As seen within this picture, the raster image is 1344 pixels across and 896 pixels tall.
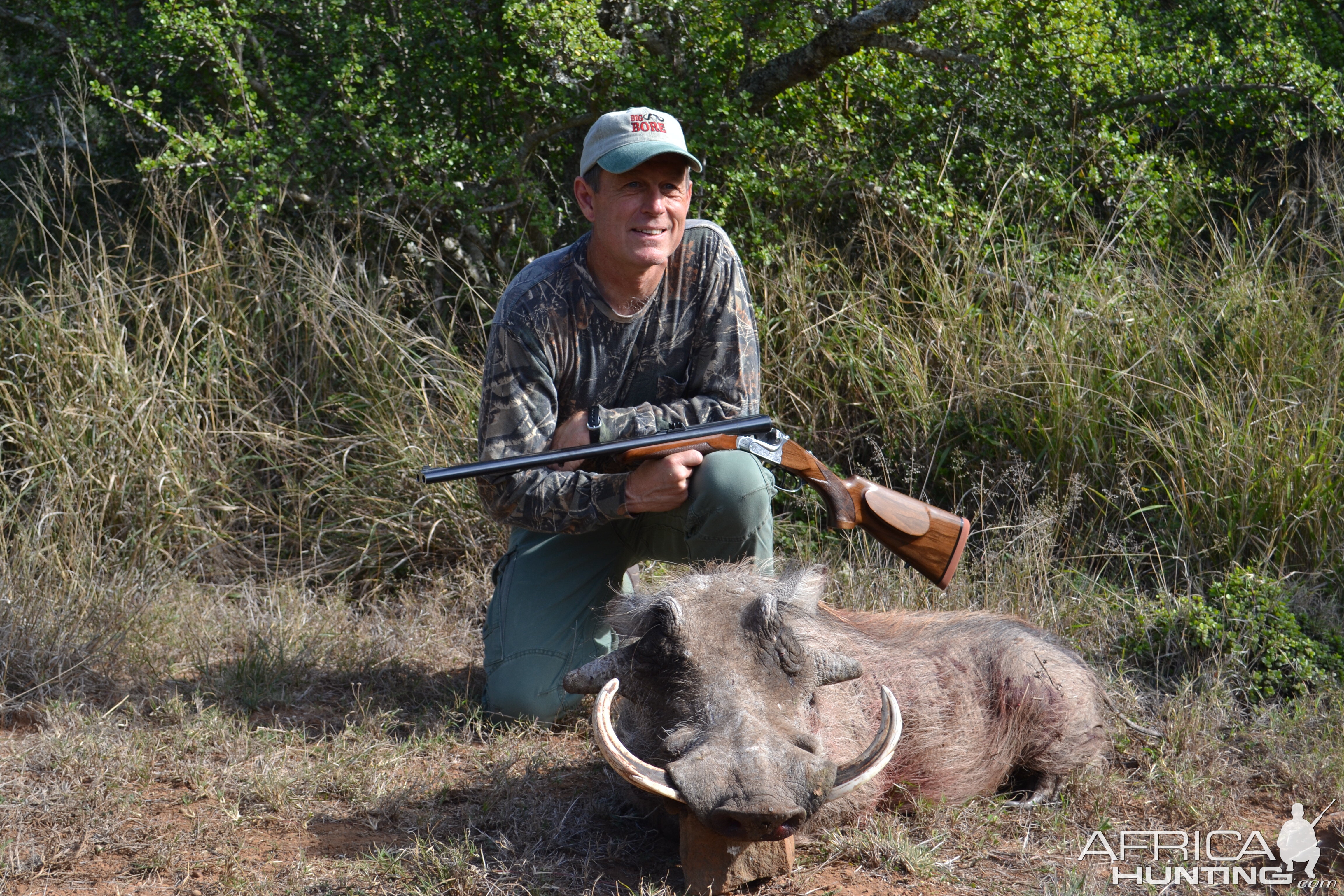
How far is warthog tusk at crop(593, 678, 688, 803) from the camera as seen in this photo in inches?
88.0

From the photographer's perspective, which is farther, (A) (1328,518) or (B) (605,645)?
(A) (1328,518)

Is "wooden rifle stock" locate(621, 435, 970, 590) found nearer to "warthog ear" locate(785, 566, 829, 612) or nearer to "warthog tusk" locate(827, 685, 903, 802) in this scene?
"warthog ear" locate(785, 566, 829, 612)

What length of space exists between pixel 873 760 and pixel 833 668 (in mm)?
314

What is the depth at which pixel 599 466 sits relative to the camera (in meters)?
3.67

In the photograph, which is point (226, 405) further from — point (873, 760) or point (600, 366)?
point (873, 760)

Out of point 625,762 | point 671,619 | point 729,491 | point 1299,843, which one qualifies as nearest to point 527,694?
point 729,491

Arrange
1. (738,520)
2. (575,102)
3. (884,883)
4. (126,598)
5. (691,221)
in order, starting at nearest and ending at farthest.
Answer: (884,883) → (738,520) → (691,221) → (126,598) → (575,102)

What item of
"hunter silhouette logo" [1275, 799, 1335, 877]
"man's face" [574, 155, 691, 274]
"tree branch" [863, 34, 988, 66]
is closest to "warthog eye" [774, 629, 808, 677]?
"hunter silhouette logo" [1275, 799, 1335, 877]

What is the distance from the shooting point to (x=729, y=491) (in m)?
3.46

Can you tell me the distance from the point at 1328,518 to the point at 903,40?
283 centimetres

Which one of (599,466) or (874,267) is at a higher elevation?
(874,267)

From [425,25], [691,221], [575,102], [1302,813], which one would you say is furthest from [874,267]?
[1302,813]

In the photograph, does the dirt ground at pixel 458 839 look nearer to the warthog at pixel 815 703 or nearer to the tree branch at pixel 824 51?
the warthog at pixel 815 703

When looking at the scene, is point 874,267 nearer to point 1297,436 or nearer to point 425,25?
point 1297,436
